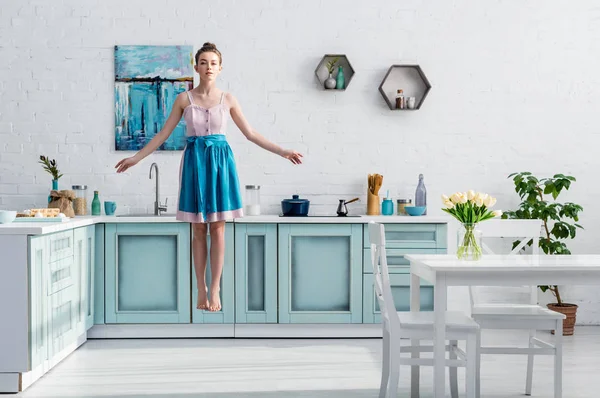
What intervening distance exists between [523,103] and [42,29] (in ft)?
12.6

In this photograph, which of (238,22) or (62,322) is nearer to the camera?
(62,322)

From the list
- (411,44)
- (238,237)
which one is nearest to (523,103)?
(411,44)

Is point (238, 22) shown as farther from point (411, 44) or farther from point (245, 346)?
point (245, 346)

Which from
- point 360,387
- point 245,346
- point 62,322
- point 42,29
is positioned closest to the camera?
point 360,387

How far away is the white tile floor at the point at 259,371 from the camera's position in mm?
3748

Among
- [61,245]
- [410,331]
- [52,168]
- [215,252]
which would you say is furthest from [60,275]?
[410,331]

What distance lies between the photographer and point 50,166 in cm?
551

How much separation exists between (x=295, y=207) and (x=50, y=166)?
76.6 inches

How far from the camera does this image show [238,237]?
5.08 m

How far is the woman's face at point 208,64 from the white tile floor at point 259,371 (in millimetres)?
1630

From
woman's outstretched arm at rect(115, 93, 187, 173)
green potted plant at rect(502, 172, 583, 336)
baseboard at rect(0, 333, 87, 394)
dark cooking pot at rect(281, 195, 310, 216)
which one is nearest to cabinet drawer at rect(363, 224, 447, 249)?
dark cooking pot at rect(281, 195, 310, 216)

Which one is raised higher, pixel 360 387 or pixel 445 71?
pixel 445 71

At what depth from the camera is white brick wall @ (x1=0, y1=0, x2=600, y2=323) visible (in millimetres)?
5543

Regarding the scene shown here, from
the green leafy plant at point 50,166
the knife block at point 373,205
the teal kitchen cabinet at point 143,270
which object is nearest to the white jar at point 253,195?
the teal kitchen cabinet at point 143,270
